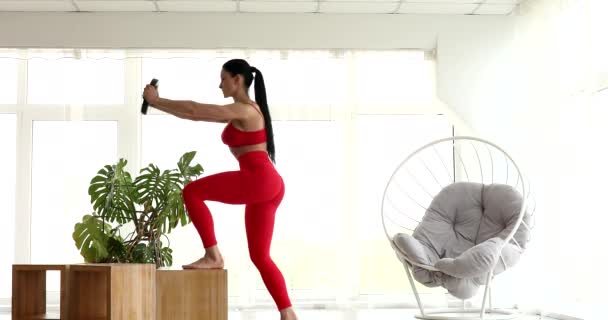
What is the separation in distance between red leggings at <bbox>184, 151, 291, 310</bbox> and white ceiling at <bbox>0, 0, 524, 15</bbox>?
8.20ft

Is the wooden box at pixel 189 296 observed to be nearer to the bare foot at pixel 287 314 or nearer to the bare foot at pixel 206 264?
the bare foot at pixel 206 264

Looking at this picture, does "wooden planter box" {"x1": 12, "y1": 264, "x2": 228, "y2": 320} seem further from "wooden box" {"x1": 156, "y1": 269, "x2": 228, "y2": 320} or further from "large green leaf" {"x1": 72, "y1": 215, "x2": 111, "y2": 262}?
"large green leaf" {"x1": 72, "y1": 215, "x2": 111, "y2": 262}

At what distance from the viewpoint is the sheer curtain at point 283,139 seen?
6.26 metres

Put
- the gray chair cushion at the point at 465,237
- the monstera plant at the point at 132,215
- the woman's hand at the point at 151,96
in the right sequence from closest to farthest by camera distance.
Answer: the woman's hand at the point at 151,96 < the gray chair cushion at the point at 465,237 < the monstera plant at the point at 132,215

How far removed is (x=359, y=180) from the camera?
6348 millimetres

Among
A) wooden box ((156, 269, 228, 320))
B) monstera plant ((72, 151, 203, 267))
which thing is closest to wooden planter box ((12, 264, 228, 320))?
wooden box ((156, 269, 228, 320))

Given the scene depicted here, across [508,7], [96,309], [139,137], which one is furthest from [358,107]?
[96,309]

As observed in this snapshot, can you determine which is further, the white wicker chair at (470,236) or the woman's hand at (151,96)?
the white wicker chair at (470,236)

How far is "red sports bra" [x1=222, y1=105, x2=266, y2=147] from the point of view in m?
3.80

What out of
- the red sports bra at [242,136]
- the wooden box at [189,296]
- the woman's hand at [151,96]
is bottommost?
the wooden box at [189,296]

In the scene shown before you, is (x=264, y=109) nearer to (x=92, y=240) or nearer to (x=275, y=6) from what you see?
(x=92, y=240)

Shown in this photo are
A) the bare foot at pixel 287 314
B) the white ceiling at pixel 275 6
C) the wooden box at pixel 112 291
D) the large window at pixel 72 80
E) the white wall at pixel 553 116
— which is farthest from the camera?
the large window at pixel 72 80


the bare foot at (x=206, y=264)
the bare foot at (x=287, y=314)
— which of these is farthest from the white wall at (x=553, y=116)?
the bare foot at (x=206, y=264)

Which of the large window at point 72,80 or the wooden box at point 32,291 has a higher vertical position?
the large window at point 72,80
